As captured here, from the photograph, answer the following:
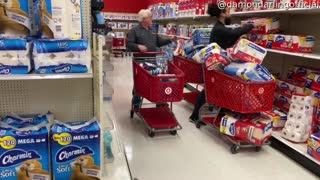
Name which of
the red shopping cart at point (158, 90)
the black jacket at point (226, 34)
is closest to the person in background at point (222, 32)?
the black jacket at point (226, 34)

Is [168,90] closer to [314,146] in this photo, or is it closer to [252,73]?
[252,73]

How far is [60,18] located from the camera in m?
1.73

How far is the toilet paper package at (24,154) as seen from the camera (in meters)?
1.70

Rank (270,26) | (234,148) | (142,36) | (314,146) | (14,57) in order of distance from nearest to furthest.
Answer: (14,57), (314,146), (234,148), (270,26), (142,36)

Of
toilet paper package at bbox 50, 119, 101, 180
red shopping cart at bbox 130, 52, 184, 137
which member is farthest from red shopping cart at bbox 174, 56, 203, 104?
toilet paper package at bbox 50, 119, 101, 180

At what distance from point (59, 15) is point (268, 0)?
9.21ft

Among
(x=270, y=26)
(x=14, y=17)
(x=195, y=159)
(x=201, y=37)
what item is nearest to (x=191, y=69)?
(x=201, y=37)

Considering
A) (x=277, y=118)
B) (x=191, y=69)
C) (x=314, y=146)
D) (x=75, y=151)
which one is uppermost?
(x=191, y=69)

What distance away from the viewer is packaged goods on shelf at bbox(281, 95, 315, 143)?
3125 mm

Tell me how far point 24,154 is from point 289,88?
302cm

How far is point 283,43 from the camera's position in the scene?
11.7 feet

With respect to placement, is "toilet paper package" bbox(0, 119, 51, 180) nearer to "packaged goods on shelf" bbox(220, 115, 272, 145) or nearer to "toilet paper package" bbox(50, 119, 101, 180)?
"toilet paper package" bbox(50, 119, 101, 180)

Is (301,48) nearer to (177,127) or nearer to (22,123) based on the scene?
(177,127)

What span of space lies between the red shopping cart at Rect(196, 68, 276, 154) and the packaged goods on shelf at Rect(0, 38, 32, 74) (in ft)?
7.18
